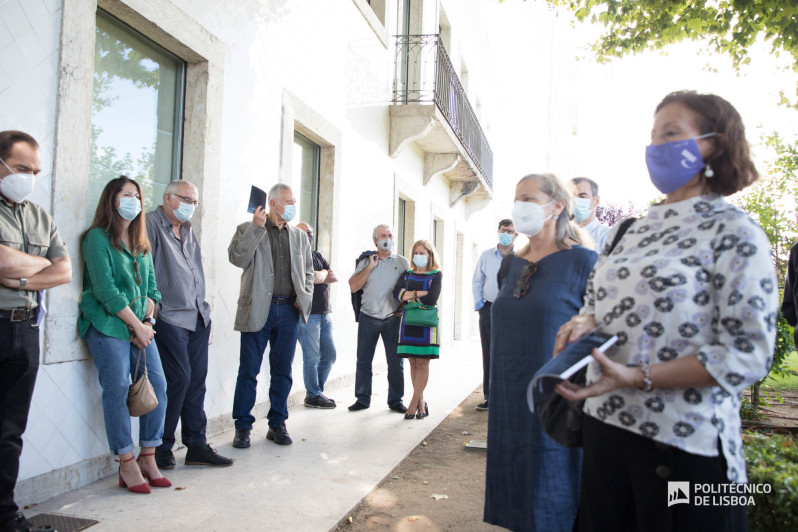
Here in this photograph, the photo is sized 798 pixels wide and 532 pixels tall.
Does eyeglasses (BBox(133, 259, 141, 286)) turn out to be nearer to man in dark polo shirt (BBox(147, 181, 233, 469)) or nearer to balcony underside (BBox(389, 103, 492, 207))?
man in dark polo shirt (BBox(147, 181, 233, 469))

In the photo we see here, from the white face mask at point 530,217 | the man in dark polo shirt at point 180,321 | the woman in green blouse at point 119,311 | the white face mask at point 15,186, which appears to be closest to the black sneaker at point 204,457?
the man in dark polo shirt at point 180,321

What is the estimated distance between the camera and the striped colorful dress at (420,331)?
6.55 m

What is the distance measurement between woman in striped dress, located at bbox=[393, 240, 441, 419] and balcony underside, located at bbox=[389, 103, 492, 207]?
13.0 feet

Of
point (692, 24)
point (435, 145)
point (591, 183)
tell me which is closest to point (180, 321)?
point (591, 183)

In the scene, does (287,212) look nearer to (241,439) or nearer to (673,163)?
(241,439)

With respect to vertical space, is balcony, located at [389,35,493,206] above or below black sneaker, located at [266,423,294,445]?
above

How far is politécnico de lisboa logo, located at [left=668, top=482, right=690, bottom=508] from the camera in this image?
1644mm

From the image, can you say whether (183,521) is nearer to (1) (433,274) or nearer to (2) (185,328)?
(2) (185,328)

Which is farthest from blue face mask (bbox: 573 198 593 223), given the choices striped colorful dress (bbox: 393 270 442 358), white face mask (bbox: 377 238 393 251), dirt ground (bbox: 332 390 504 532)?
white face mask (bbox: 377 238 393 251)

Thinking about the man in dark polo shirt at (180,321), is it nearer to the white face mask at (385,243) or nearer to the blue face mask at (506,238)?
the white face mask at (385,243)

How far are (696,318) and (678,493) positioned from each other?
18.2 inches

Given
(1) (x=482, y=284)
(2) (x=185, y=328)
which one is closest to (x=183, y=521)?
(2) (x=185, y=328)

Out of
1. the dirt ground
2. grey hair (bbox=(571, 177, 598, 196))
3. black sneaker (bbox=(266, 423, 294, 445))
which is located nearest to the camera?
the dirt ground

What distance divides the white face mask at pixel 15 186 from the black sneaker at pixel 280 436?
2896 mm
